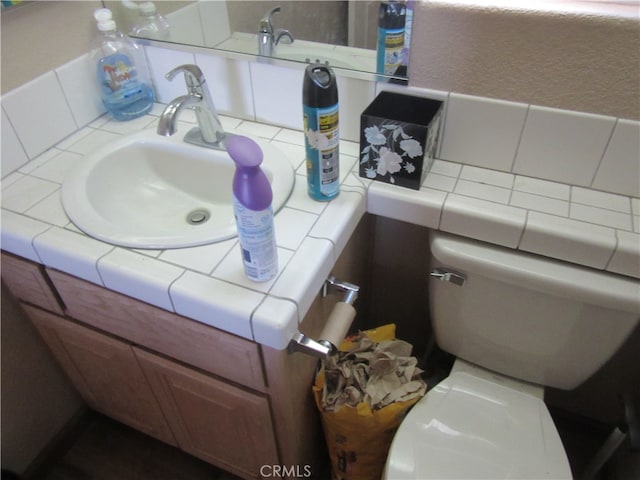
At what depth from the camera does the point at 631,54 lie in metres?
0.75

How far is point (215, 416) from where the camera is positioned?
1.00m

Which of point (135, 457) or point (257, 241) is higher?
point (257, 241)

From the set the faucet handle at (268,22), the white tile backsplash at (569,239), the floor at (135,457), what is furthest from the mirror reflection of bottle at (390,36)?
the floor at (135,457)

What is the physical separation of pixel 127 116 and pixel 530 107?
37.2 inches

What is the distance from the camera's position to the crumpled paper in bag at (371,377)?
99cm

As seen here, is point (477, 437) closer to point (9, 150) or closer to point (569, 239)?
point (569, 239)

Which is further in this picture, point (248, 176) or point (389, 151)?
point (389, 151)

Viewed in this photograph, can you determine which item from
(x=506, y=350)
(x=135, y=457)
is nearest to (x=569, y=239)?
(x=506, y=350)

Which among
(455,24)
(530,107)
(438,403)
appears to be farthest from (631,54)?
(438,403)

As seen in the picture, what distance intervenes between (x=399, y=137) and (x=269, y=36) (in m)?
0.44

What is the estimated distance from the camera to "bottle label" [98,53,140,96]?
1125 mm

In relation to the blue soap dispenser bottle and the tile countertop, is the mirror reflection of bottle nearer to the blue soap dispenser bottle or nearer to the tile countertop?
the tile countertop

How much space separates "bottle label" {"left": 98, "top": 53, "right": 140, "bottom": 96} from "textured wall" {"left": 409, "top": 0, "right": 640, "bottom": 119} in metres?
0.71

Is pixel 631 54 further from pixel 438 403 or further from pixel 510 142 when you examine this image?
pixel 438 403
